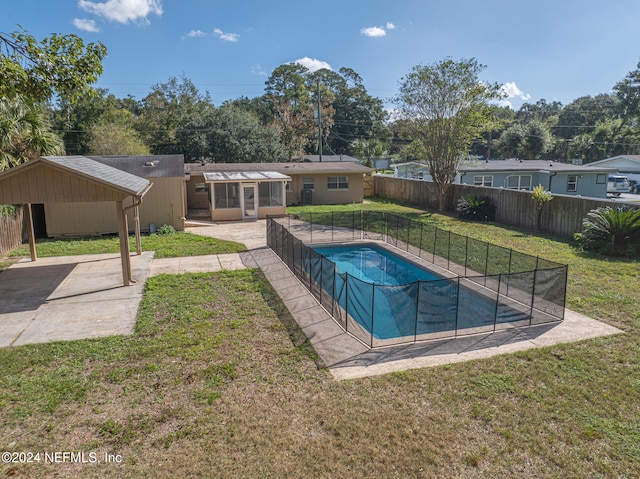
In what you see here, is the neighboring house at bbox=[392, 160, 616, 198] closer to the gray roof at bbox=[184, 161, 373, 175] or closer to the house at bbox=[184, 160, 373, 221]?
the gray roof at bbox=[184, 161, 373, 175]

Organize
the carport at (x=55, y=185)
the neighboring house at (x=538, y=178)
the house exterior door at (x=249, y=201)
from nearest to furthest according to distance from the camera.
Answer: the carport at (x=55, y=185)
the house exterior door at (x=249, y=201)
the neighboring house at (x=538, y=178)

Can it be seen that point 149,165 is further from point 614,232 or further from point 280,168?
point 614,232

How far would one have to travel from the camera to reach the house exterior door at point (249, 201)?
73.8ft

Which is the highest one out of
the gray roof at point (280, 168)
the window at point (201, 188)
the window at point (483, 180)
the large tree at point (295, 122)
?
the large tree at point (295, 122)

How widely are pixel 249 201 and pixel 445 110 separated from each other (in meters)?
11.1

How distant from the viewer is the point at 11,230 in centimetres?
1527

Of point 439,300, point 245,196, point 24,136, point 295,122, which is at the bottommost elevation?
point 439,300

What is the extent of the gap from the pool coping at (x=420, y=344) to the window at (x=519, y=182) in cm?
2257

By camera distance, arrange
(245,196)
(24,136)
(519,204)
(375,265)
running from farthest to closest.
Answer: (245,196)
(519,204)
(24,136)
(375,265)

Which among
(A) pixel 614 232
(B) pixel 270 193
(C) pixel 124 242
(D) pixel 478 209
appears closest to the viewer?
(C) pixel 124 242

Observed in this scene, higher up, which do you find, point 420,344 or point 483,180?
point 483,180

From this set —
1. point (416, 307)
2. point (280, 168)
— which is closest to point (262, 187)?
point (280, 168)

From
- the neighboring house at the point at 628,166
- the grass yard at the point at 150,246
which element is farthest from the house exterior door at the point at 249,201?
the neighboring house at the point at 628,166

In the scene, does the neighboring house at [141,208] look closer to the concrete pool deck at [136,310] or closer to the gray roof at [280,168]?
the concrete pool deck at [136,310]
